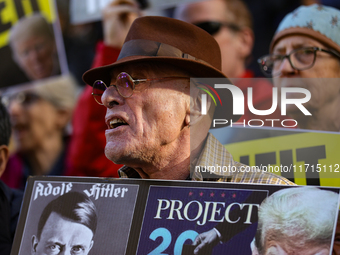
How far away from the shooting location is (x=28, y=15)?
15.8 feet

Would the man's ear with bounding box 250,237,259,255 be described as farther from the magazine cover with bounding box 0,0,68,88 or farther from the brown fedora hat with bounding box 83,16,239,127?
the magazine cover with bounding box 0,0,68,88

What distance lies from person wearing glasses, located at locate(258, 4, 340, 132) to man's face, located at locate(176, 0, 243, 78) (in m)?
0.75

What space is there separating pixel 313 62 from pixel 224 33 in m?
1.08

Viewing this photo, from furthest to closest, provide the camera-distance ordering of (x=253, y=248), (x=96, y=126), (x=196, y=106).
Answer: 1. (x=96, y=126)
2. (x=196, y=106)
3. (x=253, y=248)

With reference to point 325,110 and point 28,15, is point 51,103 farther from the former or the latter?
point 325,110

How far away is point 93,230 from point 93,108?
5.93 feet

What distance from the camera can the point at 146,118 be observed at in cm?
200

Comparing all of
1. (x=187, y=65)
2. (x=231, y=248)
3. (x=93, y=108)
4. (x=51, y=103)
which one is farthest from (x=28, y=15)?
(x=231, y=248)

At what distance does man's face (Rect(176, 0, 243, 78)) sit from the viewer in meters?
3.45

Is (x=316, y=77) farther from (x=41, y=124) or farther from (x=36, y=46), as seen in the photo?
(x=36, y=46)

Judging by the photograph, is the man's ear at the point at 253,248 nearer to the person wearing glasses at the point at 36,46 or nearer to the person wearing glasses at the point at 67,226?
the person wearing glasses at the point at 67,226

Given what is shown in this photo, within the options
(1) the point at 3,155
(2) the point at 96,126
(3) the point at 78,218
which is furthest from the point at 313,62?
(1) the point at 3,155

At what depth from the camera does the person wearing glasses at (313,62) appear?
245cm

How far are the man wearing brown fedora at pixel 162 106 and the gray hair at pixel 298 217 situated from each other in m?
→ 0.35
